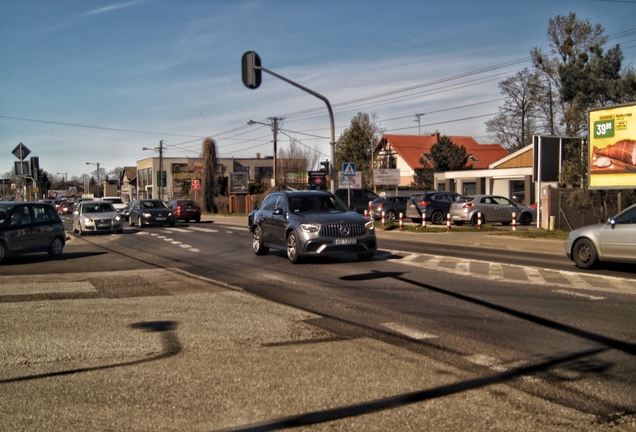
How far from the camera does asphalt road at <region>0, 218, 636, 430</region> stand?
4512 millimetres

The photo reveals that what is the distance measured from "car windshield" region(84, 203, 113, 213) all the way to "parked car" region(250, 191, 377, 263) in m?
15.0

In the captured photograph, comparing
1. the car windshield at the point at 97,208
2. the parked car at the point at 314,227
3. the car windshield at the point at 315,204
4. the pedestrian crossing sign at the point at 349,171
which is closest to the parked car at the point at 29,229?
the parked car at the point at 314,227

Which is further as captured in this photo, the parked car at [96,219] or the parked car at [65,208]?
the parked car at [65,208]

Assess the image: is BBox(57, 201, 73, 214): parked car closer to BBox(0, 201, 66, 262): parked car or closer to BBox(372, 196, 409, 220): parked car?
BBox(372, 196, 409, 220): parked car

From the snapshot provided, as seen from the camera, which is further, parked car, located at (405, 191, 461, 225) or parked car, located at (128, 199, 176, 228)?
parked car, located at (128, 199, 176, 228)

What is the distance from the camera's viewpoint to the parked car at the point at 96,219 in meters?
27.1

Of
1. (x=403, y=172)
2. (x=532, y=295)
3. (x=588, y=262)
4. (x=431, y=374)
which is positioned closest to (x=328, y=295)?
(x=532, y=295)

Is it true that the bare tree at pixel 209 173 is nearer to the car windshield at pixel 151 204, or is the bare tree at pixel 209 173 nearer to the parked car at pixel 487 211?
the car windshield at pixel 151 204

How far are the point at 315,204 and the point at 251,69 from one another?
6965 mm

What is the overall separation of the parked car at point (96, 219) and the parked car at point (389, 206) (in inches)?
534

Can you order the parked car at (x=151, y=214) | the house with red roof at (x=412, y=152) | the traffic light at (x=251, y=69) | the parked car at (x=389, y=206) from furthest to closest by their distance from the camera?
the house with red roof at (x=412, y=152)
the parked car at (x=389, y=206)
the parked car at (x=151, y=214)
the traffic light at (x=251, y=69)

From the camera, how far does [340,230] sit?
13.5 metres

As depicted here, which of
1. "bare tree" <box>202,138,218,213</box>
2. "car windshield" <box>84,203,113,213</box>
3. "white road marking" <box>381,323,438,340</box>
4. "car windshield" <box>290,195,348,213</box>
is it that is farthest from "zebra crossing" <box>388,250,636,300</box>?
"bare tree" <box>202,138,218,213</box>

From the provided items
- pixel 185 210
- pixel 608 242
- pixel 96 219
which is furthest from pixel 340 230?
pixel 185 210
